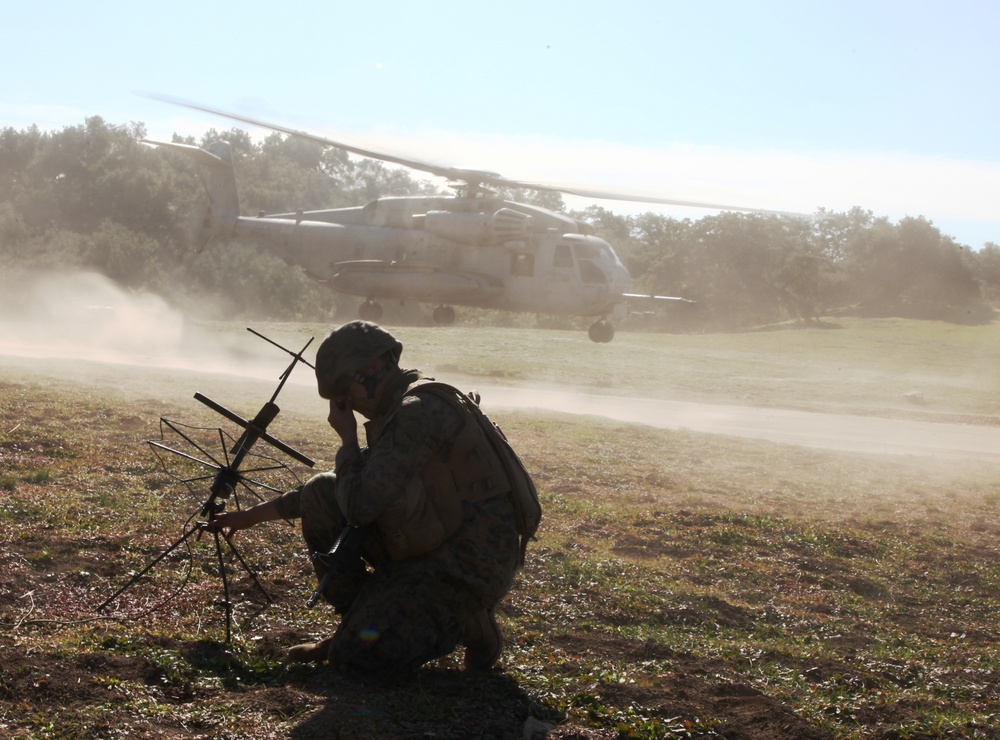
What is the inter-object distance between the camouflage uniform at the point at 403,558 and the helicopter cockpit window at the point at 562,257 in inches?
657

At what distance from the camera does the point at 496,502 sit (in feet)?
15.9

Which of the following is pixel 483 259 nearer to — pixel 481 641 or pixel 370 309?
pixel 370 309

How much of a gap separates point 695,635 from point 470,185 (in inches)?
624

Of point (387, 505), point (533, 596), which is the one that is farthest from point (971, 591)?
point (387, 505)

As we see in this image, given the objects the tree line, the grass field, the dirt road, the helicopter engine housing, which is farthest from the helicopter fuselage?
the tree line

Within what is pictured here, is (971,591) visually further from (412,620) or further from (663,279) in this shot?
(663,279)

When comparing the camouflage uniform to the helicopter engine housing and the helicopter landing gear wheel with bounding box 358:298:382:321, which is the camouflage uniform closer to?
the helicopter engine housing

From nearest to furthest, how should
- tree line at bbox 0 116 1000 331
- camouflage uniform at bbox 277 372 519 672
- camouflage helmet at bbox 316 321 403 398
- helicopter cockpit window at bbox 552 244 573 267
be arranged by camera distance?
camouflage uniform at bbox 277 372 519 672 < camouflage helmet at bbox 316 321 403 398 < helicopter cockpit window at bbox 552 244 573 267 < tree line at bbox 0 116 1000 331

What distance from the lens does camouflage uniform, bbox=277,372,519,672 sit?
176 inches

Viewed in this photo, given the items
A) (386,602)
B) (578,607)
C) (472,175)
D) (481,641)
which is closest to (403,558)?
(386,602)

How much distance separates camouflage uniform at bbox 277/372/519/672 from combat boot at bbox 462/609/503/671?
52 millimetres

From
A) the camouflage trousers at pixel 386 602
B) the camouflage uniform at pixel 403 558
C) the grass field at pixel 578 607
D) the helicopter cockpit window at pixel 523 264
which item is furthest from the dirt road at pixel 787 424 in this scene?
the camouflage trousers at pixel 386 602

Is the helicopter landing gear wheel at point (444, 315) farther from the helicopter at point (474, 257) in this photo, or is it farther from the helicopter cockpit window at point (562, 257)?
the helicopter cockpit window at point (562, 257)

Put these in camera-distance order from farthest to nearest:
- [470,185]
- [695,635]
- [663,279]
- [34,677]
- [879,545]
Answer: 1. [663,279]
2. [470,185]
3. [879,545]
4. [695,635]
5. [34,677]
